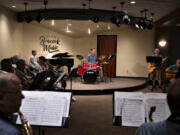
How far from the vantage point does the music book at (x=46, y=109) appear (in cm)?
201

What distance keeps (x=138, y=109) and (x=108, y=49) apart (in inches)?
347

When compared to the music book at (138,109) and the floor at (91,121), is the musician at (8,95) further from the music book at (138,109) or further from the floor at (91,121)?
the floor at (91,121)

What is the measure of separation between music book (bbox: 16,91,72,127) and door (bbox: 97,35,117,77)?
8.61m

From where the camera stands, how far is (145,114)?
A: 6.81ft

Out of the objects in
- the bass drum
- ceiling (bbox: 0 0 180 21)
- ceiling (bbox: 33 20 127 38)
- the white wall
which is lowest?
the bass drum

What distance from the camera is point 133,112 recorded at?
2082 mm

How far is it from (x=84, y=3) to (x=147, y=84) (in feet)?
16.1

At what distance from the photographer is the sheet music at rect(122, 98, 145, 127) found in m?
2.06

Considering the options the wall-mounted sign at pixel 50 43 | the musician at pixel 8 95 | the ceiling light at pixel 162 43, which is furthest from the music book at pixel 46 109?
the wall-mounted sign at pixel 50 43

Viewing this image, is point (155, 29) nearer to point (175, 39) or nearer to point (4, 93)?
point (175, 39)

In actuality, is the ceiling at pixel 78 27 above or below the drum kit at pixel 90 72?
above

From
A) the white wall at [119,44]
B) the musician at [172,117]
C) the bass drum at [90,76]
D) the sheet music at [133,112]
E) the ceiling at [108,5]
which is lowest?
the bass drum at [90,76]

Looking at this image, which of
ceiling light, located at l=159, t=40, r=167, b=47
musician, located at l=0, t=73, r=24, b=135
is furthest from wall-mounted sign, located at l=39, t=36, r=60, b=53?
musician, located at l=0, t=73, r=24, b=135

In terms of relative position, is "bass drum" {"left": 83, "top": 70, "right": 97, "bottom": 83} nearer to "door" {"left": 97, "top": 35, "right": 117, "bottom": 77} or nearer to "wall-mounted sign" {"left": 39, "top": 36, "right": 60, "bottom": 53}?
"door" {"left": 97, "top": 35, "right": 117, "bottom": 77}
